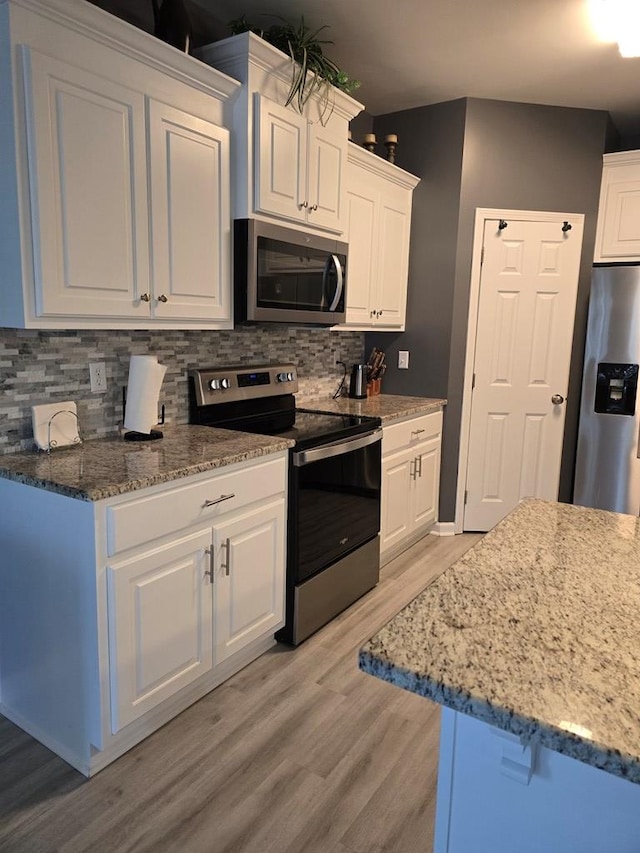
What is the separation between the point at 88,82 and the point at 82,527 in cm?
131

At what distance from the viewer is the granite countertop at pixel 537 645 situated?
2.31ft

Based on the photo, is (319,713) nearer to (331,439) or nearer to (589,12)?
(331,439)

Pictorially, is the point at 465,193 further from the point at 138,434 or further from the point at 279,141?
the point at 138,434

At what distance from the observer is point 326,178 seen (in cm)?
277

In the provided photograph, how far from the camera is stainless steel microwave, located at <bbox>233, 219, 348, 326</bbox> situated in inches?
94.8

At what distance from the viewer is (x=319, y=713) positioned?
82.5 inches

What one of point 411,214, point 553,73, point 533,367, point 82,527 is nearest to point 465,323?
point 533,367

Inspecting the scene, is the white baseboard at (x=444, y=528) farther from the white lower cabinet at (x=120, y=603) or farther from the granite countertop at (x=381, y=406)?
the white lower cabinet at (x=120, y=603)

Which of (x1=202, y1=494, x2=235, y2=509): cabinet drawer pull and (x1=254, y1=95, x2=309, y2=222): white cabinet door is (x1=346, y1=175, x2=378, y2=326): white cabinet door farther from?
(x1=202, y1=494, x2=235, y2=509): cabinet drawer pull

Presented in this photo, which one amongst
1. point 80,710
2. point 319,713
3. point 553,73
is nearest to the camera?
point 80,710

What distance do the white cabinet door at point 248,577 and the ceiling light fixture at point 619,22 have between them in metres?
2.27

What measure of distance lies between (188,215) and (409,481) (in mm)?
1934

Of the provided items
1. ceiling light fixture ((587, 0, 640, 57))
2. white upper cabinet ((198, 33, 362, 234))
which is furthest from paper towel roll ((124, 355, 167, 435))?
ceiling light fixture ((587, 0, 640, 57))

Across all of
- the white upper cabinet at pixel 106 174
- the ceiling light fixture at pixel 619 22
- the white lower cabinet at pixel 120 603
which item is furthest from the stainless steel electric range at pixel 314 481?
the ceiling light fixture at pixel 619 22
